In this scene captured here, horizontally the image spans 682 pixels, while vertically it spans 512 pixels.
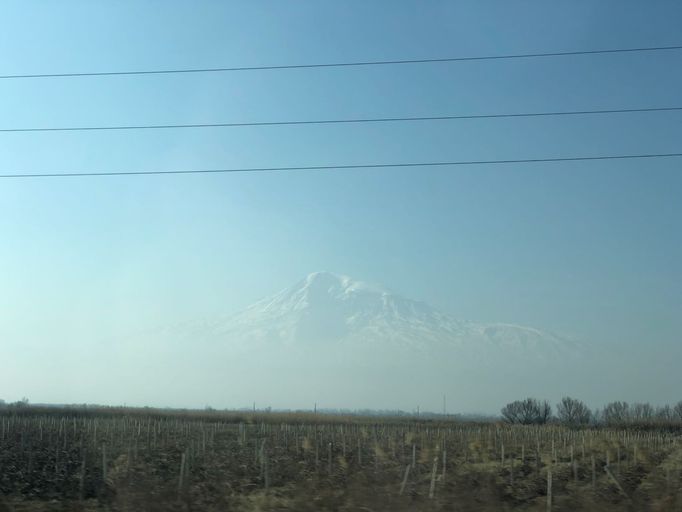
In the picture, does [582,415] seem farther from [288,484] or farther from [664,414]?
[288,484]

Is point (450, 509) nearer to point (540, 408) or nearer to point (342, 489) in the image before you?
point (342, 489)

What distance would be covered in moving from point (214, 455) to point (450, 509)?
14249mm

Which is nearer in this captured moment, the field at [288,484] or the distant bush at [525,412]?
the field at [288,484]

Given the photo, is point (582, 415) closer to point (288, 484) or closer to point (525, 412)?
point (525, 412)

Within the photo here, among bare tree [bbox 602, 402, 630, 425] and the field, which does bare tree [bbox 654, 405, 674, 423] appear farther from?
the field

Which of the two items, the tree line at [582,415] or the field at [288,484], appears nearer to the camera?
the field at [288,484]

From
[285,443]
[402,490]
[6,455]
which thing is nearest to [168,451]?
[6,455]

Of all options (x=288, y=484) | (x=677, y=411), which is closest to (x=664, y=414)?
(x=677, y=411)

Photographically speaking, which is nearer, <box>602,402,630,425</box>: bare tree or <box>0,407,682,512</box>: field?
<box>0,407,682,512</box>: field

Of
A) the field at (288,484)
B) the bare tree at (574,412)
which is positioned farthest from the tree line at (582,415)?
the field at (288,484)

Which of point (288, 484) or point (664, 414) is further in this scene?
point (664, 414)

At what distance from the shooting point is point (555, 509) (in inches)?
601

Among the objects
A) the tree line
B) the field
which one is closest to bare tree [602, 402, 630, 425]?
the tree line

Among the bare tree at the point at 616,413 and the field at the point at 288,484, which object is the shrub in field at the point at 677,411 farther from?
the field at the point at 288,484
